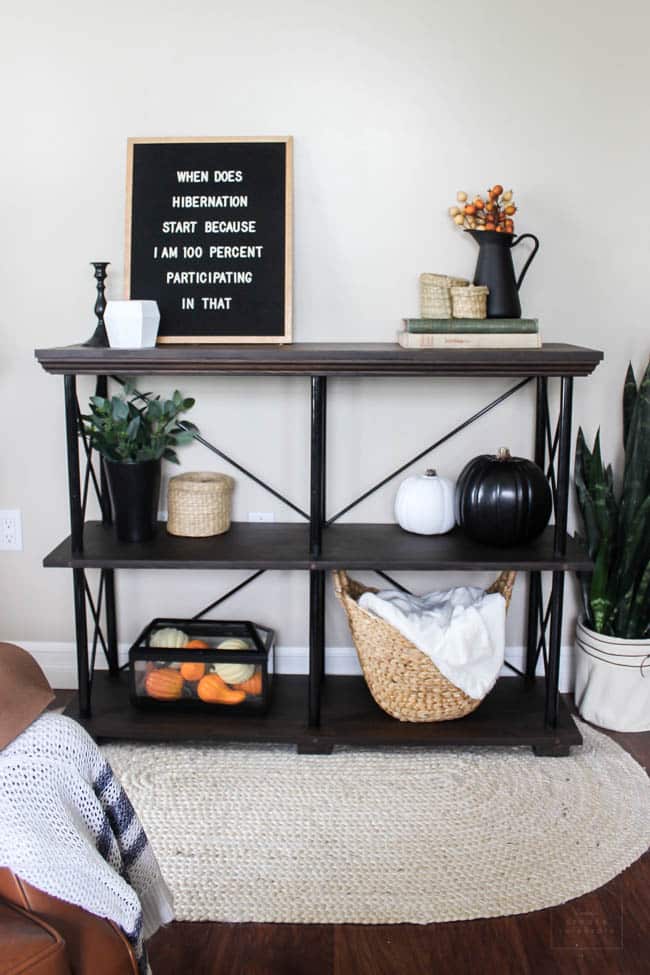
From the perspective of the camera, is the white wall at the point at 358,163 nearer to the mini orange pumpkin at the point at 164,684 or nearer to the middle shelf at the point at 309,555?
the middle shelf at the point at 309,555

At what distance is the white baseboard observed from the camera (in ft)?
9.73

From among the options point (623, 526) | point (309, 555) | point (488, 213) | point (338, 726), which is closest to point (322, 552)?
point (309, 555)

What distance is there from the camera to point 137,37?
263 centimetres

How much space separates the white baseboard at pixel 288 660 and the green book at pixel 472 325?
103 cm

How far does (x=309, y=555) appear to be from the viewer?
2.54 metres

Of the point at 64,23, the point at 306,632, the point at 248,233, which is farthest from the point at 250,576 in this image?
the point at 64,23

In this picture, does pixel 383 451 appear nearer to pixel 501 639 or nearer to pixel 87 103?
pixel 501 639

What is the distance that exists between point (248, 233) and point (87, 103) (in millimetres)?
570

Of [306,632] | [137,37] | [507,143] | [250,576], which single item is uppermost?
[137,37]

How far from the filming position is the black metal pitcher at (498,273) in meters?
2.54

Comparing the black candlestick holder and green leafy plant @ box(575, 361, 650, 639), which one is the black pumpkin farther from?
the black candlestick holder

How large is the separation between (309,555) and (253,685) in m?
0.41

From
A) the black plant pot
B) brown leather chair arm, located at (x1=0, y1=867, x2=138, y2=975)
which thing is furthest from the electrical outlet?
brown leather chair arm, located at (x1=0, y1=867, x2=138, y2=975)

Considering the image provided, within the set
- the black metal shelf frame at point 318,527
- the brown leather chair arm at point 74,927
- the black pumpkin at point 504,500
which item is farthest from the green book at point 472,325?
the brown leather chair arm at point 74,927
